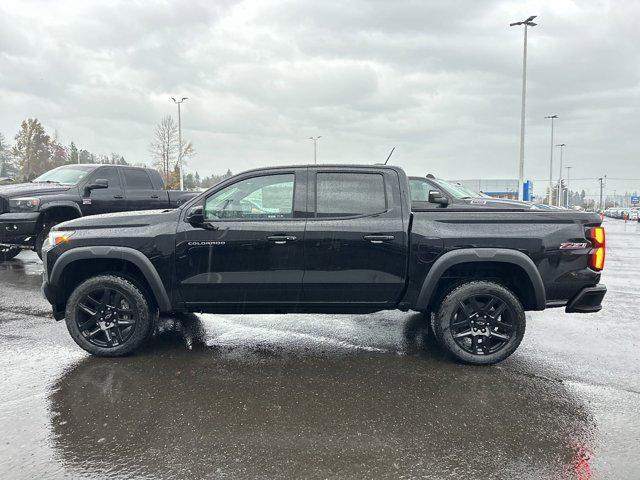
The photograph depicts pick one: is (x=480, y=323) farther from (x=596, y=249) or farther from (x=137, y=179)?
(x=137, y=179)

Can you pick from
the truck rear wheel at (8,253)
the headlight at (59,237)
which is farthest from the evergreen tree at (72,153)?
the headlight at (59,237)

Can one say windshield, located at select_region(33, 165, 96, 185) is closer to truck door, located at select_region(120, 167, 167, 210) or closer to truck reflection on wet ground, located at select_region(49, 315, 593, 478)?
truck door, located at select_region(120, 167, 167, 210)

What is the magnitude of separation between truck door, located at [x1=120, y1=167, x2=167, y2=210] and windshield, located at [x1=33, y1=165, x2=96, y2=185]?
77cm

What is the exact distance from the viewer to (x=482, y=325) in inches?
180

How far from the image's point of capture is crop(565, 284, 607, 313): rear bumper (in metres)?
4.48

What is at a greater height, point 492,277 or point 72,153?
point 72,153

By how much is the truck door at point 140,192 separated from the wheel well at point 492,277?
7.80m

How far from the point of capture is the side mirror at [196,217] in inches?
178

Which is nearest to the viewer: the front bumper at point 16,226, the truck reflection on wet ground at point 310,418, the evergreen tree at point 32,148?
the truck reflection on wet ground at point 310,418

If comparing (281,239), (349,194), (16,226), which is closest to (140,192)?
(16,226)

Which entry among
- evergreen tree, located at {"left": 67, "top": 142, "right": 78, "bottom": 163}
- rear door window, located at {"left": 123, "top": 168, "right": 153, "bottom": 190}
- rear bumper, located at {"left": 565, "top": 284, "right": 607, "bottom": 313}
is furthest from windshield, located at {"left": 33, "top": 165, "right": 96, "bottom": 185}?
evergreen tree, located at {"left": 67, "top": 142, "right": 78, "bottom": 163}

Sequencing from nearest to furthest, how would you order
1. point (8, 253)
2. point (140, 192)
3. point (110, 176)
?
1. point (110, 176)
2. point (140, 192)
3. point (8, 253)

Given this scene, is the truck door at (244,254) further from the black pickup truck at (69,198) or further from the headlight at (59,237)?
the black pickup truck at (69,198)

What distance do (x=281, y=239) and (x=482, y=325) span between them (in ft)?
6.67
